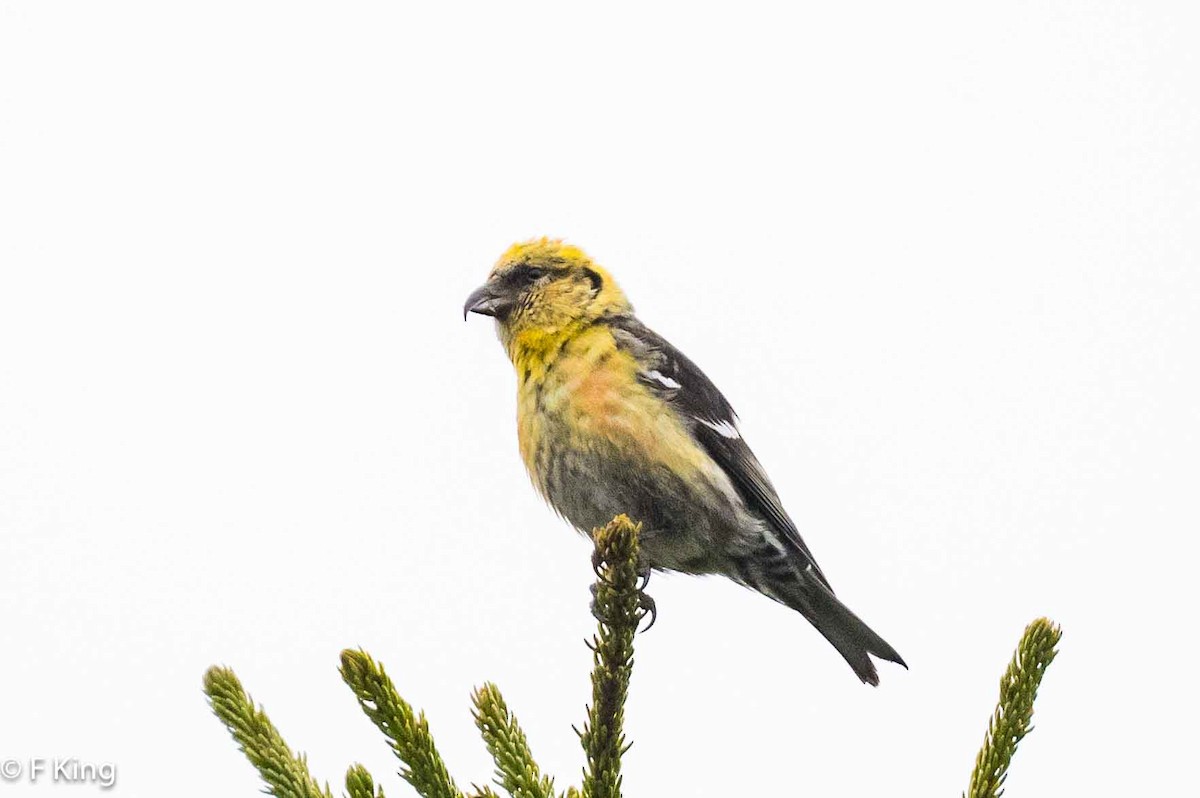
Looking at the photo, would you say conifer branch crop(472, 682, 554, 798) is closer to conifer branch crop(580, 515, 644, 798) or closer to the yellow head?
conifer branch crop(580, 515, 644, 798)

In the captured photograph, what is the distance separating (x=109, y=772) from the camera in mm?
3365

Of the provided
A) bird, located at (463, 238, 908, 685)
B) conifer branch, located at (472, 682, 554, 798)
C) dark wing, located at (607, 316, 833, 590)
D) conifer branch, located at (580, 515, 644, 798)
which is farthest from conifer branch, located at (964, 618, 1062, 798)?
Result: dark wing, located at (607, 316, 833, 590)

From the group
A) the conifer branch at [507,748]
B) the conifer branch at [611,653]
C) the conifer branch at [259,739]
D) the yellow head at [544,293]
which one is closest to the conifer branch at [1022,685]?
the conifer branch at [611,653]

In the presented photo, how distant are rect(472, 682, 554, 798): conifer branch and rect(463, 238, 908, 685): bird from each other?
2587mm

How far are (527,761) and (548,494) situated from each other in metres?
2.93

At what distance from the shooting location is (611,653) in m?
2.95

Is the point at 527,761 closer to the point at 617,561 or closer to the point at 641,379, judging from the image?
the point at 617,561

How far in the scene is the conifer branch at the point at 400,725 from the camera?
2555mm

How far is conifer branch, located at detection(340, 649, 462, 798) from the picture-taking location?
8.38 ft

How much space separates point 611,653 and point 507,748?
41 cm

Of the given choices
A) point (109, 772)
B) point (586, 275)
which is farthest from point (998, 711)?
point (586, 275)

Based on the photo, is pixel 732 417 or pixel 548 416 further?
pixel 732 417

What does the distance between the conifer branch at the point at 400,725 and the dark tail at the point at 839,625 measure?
322 centimetres

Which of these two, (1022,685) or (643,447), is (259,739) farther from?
(643,447)
